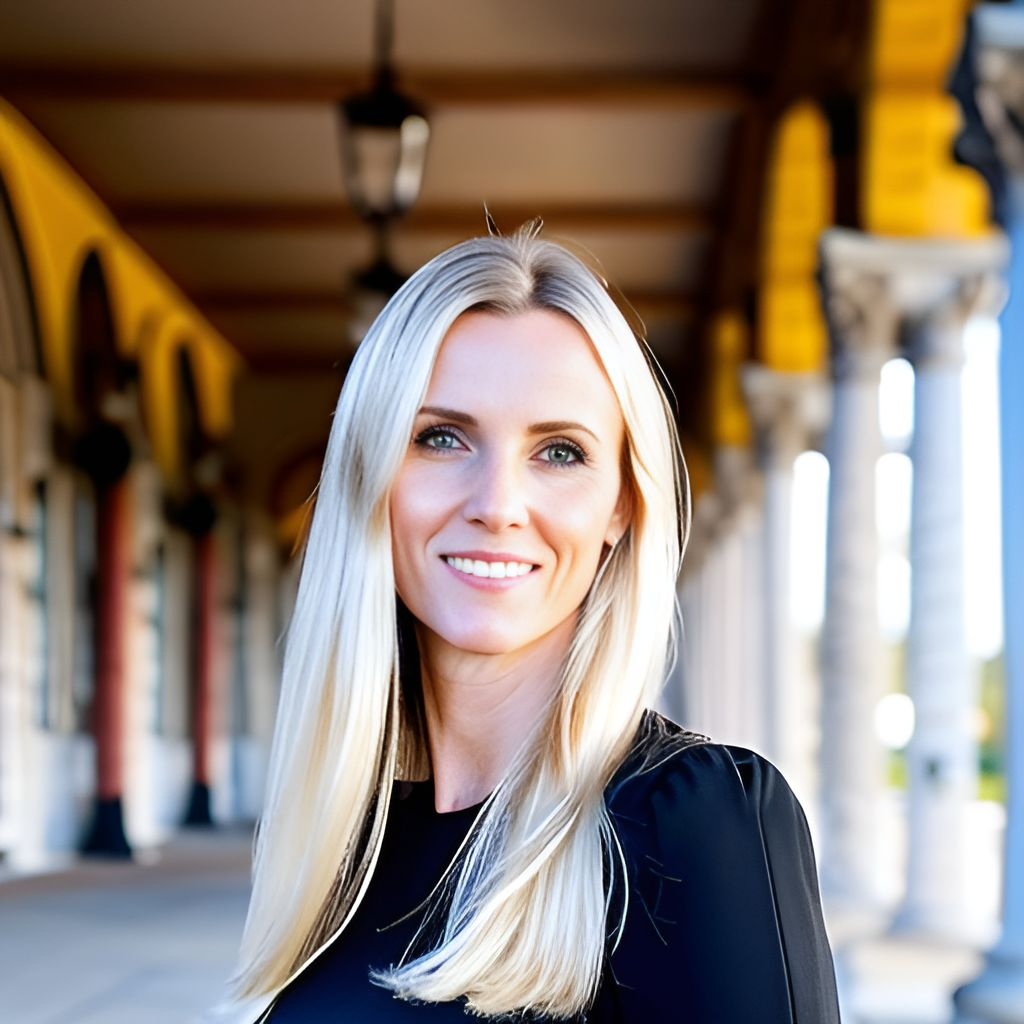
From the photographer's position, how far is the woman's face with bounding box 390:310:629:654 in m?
1.66

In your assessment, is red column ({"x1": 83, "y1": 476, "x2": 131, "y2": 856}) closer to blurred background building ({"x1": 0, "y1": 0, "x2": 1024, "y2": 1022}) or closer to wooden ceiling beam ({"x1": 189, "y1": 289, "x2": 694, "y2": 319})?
blurred background building ({"x1": 0, "y1": 0, "x2": 1024, "y2": 1022})

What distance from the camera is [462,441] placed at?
1711 millimetres

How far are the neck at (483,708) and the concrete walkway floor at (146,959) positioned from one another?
370cm

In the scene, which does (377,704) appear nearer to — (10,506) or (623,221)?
(10,506)

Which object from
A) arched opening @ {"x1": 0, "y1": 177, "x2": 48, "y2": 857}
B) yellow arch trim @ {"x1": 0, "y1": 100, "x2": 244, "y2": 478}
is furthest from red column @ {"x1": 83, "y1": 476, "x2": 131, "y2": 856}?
arched opening @ {"x1": 0, "y1": 177, "x2": 48, "y2": 857}

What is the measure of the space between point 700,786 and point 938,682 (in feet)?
23.3

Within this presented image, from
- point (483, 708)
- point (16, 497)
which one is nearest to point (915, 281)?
point (16, 497)

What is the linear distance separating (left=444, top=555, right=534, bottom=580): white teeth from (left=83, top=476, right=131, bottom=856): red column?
37.9 feet

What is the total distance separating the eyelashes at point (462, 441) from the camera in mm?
1675

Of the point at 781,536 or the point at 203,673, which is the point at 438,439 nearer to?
the point at 781,536

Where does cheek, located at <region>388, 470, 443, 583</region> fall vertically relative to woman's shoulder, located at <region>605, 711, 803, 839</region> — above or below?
above

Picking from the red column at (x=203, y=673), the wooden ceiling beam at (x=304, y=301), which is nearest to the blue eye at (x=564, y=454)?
the wooden ceiling beam at (x=304, y=301)

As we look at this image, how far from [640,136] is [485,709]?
10.1m

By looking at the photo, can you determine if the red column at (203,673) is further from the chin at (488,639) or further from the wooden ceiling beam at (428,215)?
the chin at (488,639)
